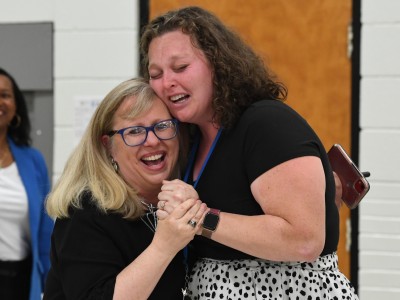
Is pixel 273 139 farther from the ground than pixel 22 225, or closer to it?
farther from the ground

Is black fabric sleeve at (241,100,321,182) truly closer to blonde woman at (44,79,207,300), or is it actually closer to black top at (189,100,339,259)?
black top at (189,100,339,259)

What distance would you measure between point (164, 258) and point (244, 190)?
0.28 metres

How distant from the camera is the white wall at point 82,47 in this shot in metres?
3.40

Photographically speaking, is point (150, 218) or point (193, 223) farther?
point (150, 218)

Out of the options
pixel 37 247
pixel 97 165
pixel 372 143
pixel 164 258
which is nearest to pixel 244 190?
pixel 164 258

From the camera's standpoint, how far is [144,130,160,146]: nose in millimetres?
1592

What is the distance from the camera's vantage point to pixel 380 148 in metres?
3.21

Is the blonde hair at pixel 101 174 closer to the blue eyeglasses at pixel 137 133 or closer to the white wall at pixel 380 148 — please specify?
the blue eyeglasses at pixel 137 133

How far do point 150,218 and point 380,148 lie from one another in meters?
1.99

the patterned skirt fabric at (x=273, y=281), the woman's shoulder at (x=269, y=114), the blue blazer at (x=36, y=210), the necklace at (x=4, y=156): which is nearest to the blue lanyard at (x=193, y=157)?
the woman's shoulder at (x=269, y=114)

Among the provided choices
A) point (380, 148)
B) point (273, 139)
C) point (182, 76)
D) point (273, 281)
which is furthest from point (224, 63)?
point (380, 148)

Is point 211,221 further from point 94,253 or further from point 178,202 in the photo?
point 94,253

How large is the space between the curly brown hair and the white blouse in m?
1.49

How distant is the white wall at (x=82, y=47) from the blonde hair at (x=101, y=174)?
1806mm
